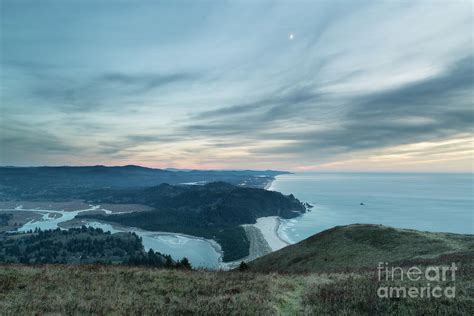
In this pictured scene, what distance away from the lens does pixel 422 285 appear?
48.1 feet

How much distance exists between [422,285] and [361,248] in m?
30.5

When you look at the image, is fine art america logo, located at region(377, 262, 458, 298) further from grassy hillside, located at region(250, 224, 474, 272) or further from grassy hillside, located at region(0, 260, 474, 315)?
grassy hillside, located at region(250, 224, 474, 272)

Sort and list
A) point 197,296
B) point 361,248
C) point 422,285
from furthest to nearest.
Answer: point 361,248 → point 422,285 → point 197,296

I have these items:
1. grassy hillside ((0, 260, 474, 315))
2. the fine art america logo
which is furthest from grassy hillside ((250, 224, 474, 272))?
grassy hillside ((0, 260, 474, 315))

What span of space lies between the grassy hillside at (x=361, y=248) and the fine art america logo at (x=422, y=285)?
1339 centimetres

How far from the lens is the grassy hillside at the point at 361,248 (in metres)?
34.6

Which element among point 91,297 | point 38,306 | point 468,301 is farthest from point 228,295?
point 468,301

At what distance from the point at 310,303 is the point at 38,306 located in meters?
12.0

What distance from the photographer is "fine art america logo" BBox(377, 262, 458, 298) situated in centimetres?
1335

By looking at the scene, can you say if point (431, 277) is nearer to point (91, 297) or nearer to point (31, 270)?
point (91, 297)

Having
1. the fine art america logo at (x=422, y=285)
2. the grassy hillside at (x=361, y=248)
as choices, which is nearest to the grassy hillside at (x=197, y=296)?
the fine art america logo at (x=422, y=285)

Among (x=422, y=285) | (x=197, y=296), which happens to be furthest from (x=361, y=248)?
(x=197, y=296)

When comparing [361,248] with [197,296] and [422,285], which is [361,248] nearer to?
[422,285]

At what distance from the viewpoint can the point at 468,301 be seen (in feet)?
39.4
